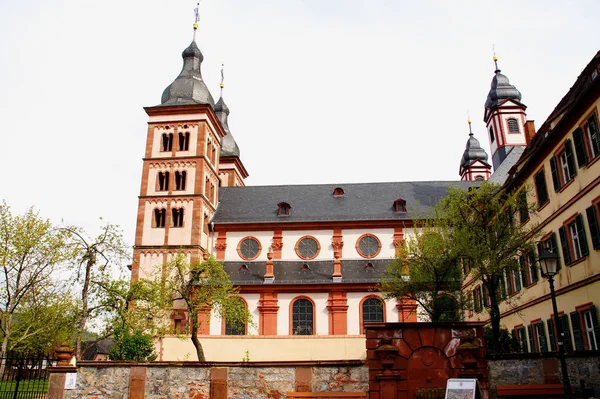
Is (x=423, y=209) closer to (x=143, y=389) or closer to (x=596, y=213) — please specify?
(x=596, y=213)

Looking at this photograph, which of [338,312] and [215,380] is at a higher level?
[338,312]

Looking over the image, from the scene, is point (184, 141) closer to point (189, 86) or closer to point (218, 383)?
point (189, 86)

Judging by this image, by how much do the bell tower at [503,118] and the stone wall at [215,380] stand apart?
142 feet

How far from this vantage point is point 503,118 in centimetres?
5469

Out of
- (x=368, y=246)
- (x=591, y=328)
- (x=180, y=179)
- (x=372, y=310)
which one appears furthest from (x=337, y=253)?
(x=591, y=328)

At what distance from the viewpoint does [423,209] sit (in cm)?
4009

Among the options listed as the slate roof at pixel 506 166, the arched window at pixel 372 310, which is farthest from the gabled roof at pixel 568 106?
the slate roof at pixel 506 166

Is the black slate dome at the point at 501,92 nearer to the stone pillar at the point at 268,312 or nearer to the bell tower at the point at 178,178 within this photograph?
the bell tower at the point at 178,178

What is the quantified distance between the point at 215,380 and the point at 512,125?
48.4 m

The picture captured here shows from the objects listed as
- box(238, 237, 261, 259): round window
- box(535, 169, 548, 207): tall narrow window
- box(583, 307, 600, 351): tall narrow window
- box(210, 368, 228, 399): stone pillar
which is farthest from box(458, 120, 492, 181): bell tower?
box(210, 368, 228, 399): stone pillar

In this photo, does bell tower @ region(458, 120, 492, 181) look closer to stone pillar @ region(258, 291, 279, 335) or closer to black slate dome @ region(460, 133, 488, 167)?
black slate dome @ region(460, 133, 488, 167)

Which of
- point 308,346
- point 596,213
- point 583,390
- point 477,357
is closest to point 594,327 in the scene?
point 596,213

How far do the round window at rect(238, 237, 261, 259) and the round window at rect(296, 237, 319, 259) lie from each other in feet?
10.1

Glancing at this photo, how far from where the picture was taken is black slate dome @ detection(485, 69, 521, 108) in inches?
2199
